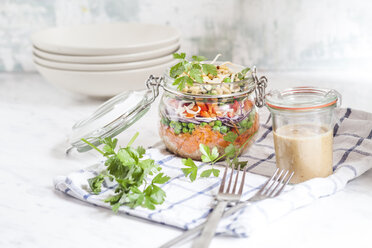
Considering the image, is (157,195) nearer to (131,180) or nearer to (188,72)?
(131,180)

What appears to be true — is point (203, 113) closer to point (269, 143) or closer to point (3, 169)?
point (269, 143)

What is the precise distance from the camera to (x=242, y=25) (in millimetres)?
1800

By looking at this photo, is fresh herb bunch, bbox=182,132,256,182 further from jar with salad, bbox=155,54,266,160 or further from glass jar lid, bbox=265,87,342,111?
glass jar lid, bbox=265,87,342,111

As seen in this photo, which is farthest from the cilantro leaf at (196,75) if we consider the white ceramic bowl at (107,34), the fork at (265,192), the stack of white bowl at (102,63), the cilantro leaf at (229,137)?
the white ceramic bowl at (107,34)

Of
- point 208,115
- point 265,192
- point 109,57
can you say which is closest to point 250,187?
point 265,192

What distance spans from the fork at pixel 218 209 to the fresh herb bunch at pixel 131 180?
0.10 metres

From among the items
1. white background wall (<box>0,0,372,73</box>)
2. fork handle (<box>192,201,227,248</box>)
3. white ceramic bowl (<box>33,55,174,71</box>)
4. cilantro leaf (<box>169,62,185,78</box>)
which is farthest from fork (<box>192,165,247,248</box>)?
white background wall (<box>0,0,372,73</box>)

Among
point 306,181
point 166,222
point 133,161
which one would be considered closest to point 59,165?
point 133,161

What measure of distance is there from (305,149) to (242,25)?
0.89 metres

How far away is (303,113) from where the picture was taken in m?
0.97

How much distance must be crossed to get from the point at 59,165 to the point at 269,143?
18.1 inches

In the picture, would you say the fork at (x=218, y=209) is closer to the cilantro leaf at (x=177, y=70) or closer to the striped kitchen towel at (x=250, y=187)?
the striped kitchen towel at (x=250, y=187)

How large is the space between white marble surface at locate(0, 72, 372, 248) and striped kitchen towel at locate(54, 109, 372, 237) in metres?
0.02

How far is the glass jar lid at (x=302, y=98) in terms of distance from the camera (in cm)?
96
